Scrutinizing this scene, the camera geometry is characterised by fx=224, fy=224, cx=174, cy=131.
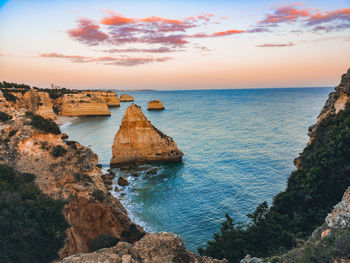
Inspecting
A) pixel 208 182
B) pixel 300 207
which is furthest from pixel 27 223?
pixel 208 182

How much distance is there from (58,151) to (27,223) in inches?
231

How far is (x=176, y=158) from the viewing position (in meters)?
38.0

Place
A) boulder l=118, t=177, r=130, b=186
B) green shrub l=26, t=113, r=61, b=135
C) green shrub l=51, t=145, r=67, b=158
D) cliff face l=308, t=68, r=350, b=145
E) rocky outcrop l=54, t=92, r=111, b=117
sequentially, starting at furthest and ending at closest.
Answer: rocky outcrop l=54, t=92, r=111, b=117 < boulder l=118, t=177, r=130, b=186 < cliff face l=308, t=68, r=350, b=145 < green shrub l=26, t=113, r=61, b=135 < green shrub l=51, t=145, r=67, b=158

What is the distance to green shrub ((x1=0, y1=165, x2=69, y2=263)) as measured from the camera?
31.8 feet

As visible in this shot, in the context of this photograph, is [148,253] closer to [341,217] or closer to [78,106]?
[341,217]

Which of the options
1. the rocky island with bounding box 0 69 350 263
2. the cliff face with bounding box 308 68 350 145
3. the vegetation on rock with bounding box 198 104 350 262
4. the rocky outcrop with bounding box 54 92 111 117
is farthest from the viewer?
the rocky outcrop with bounding box 54 92 111 117

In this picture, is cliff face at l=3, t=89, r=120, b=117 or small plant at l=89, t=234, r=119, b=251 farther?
cliff face at l=3, t=89, r=120, b=117

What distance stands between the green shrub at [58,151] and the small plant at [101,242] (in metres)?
6.00

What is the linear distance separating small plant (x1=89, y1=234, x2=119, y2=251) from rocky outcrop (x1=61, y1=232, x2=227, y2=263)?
549cm

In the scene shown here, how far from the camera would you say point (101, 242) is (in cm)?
1312

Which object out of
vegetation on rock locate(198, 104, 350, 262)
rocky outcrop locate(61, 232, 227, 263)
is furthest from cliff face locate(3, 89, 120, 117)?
rocky outcrop locate(61, 232, 227, 263)

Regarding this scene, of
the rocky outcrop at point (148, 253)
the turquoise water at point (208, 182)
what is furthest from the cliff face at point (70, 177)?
the turquoise water at point (208, 182)

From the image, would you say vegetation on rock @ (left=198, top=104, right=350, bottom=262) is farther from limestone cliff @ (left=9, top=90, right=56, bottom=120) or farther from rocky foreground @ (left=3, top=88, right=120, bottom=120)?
rocky foreground @ (left=3, top=88, right=120, bottom=120)

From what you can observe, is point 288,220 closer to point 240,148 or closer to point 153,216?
point 153,216
